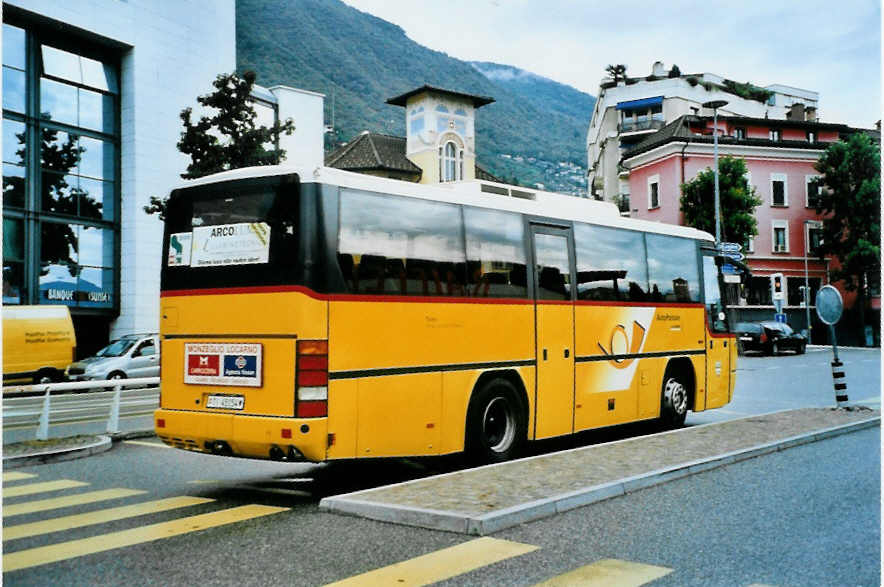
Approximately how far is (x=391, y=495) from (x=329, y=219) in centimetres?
257

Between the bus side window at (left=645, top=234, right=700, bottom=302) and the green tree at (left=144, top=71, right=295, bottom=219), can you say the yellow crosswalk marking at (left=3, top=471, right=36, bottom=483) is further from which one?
the green tree at (left=144, top=71, right=295, bottom=219)

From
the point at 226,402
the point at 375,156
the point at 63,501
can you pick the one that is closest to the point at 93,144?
the point at 375,156

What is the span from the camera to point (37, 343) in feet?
88.1

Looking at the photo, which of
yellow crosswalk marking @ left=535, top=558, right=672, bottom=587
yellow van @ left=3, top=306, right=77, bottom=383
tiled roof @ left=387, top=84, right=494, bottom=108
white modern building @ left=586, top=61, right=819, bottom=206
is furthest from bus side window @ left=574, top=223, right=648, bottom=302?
white modern building @ left=586, top=61, right=819, bottom=206

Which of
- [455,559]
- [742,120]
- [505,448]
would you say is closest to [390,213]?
[505,448]

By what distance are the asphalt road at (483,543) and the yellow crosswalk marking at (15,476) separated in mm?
235

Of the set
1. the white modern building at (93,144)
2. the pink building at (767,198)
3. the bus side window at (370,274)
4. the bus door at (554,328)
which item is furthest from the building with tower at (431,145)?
the bus side window at (370,274)

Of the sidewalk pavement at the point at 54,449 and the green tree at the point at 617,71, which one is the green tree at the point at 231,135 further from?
the green tree at the point at 617,71

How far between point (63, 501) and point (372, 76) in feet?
241

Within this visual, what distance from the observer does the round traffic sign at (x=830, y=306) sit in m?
15.1

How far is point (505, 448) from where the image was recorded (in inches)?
390

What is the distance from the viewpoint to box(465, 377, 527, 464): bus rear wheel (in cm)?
948

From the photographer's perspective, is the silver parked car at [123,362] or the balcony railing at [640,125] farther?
the balcony railing at [640,125]

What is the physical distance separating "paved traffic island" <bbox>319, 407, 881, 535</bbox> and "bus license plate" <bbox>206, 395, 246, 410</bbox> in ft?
Result: 4.33
